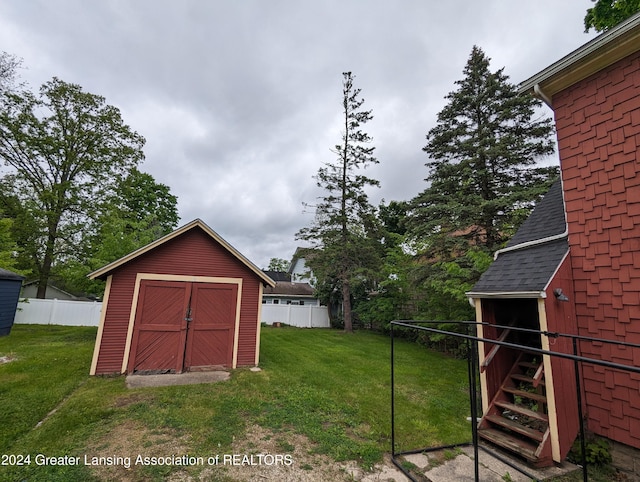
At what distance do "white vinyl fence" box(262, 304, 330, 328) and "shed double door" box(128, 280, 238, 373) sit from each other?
10703 millimetres

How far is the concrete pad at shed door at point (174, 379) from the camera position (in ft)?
A: 18.9

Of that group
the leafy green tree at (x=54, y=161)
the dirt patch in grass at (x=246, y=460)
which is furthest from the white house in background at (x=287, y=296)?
the dirt patch in grass at (x=246, y=460)

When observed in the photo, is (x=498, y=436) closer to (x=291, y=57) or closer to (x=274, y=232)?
(x=291, y=57)

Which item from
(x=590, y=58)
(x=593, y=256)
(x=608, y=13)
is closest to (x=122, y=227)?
(x=593, y=256)

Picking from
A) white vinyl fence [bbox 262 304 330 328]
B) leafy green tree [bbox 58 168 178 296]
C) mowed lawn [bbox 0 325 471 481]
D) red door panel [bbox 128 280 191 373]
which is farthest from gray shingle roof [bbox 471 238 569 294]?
white vinyl fence [bbox 262 304 330 328]

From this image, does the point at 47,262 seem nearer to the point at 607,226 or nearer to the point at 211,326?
the point at 211,326

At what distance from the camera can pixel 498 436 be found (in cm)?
368

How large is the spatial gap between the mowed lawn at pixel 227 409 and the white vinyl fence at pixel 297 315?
33.7ft

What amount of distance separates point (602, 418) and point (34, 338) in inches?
643

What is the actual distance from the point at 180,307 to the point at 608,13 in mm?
14828

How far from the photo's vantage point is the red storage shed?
6438mm

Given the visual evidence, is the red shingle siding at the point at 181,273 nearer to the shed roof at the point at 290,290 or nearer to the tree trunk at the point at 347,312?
the tree trunk at the point at 347,312

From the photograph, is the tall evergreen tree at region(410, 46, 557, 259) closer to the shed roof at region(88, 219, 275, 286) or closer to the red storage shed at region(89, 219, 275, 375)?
the shed roof at region(88, 219, 275, 286)

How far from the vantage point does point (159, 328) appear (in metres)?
6.64
